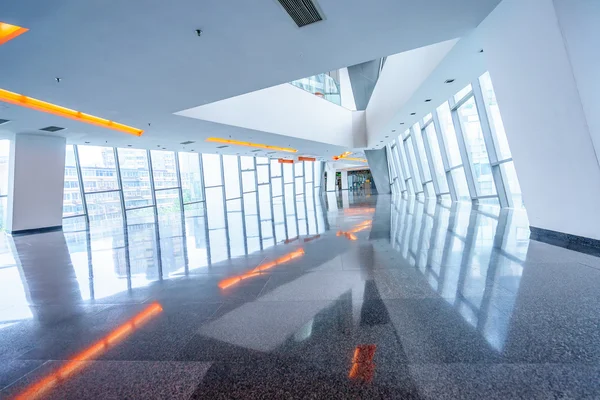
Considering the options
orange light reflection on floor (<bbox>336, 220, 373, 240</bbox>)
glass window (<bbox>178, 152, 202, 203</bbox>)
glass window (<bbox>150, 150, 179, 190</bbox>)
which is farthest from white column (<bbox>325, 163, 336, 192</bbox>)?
orange light reflection on floor (<bbox>336, 220, 373, 240</bbox>)

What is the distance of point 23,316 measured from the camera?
10.7ft

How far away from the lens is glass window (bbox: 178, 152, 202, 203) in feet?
73.2

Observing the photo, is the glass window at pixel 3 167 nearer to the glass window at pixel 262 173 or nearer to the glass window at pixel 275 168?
the glass window at pixel 262 173

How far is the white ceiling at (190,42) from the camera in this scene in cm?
448

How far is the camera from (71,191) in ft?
53.7

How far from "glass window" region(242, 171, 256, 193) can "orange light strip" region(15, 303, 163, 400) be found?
23817 millimetres

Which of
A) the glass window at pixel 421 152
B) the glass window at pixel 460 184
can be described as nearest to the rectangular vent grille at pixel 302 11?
the glass window at pixel 460 184

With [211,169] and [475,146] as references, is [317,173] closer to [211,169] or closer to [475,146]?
[211,169]

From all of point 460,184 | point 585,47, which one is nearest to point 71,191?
point 585,47

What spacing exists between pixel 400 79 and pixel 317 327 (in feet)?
35.3

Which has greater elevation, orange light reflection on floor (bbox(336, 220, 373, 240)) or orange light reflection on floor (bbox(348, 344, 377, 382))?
orange light reflection on floor (bbox(336, 220, 373, 240))

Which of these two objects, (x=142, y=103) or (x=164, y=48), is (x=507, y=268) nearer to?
(x=164, y=48)

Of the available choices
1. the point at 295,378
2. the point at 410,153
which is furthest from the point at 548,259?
the point at 410,153

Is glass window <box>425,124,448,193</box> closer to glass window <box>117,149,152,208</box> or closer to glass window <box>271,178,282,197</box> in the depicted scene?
glass window <box>271,178,282,197</box>
